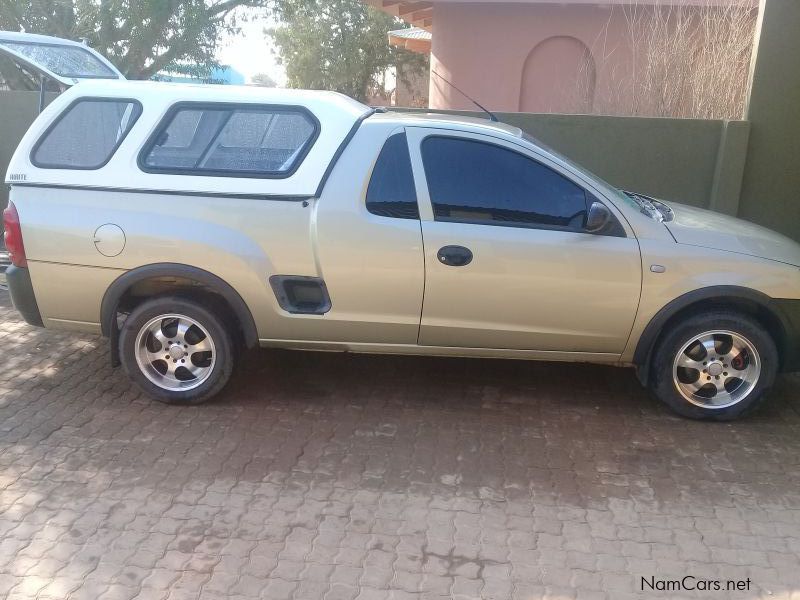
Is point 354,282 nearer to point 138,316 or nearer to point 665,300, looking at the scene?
point 138,316

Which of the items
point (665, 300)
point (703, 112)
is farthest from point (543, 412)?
point (703, 112)

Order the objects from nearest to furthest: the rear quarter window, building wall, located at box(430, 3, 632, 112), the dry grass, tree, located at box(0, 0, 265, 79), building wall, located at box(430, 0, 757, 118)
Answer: the rear quarter window → the dry grass → building wall, located at box(430, 0, 757, 118) → building wall, located at box(430, 3, 632, 112) → tree, located at box(0, 0, 265, 79)

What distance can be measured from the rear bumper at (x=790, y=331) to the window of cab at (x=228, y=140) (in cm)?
305

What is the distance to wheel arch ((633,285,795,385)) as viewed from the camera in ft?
15.6

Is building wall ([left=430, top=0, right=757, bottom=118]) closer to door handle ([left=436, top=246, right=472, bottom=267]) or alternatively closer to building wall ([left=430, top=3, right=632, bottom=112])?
building wall ([left=430, top=3, right=632, bottom=112])

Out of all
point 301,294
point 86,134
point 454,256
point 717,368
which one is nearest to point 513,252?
point 454,256

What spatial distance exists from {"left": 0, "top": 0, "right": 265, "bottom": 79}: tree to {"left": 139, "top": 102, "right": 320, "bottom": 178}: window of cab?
1275 centimetres

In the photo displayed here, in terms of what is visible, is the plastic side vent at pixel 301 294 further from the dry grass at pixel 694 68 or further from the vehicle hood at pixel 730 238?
the dry grass at pixel 694 68

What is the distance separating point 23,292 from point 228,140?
1603mm

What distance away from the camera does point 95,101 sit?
16.3 ft

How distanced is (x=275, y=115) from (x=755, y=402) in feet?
11.4

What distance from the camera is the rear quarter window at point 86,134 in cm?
489

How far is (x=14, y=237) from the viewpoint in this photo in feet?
16.0

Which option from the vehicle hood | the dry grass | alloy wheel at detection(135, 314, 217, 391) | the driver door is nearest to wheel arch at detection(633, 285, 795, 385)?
the driver door
